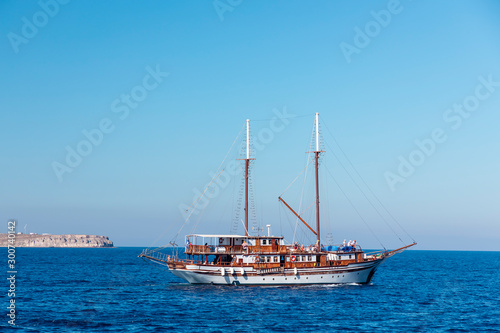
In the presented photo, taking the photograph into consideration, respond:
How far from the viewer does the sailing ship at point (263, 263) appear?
64312 mm

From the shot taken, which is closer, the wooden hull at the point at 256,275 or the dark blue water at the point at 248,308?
the dark blue water at the point at 248,308

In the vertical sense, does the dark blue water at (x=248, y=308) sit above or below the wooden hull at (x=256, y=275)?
below

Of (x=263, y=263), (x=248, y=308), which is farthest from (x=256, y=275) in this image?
(x=248, y=308)

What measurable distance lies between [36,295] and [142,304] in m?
16.0

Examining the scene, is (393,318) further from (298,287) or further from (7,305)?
(7,305)

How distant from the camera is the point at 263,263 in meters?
64.9

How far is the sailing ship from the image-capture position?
211 ft

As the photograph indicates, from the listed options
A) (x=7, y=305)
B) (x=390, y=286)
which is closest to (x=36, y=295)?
(x=7, y=305)

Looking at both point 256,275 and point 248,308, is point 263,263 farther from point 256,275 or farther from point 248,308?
point 248,308

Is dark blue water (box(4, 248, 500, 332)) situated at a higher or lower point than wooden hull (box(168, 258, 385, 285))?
lower

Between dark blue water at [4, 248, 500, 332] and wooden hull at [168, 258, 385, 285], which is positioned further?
wooden hull at [168, 258, 385, 285]

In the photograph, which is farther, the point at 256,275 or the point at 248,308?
the point at 256,275

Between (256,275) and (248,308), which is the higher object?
(256,275)

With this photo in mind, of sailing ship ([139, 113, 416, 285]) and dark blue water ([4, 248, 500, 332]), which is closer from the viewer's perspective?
dark blue water ([4, 248, 500, 332])
